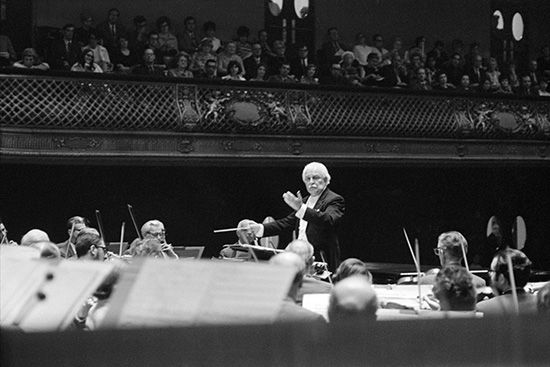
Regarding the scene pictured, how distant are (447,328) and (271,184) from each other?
11.6m

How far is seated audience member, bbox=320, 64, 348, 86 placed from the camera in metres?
12.9

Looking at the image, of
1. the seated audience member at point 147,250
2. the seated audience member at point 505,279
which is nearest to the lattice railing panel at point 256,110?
the seated audience member at point 147,250

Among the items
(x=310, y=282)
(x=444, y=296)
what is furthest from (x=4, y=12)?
(x=444, y=296)

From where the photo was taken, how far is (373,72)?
535 inches

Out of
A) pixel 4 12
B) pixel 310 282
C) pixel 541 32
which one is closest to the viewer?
pixel 310 282

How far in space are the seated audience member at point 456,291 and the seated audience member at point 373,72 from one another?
389 inches

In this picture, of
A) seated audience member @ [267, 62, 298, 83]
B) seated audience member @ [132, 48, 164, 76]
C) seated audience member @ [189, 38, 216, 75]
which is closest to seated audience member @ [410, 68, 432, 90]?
seated audience member @ [267, 62, 298, 83]

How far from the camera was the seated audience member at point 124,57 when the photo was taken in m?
12.0

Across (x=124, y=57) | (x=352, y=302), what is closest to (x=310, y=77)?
(x=124, y=57)

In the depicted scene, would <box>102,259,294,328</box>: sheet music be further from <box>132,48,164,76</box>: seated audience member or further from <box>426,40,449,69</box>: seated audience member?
<box>426,40,449,69</box>: seated audience member

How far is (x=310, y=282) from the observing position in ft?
14.1

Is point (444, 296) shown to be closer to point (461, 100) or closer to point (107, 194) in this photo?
point (107, 194)

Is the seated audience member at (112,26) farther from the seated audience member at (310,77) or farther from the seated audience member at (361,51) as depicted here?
the seated audience member at (361,51)

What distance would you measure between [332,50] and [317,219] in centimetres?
801
